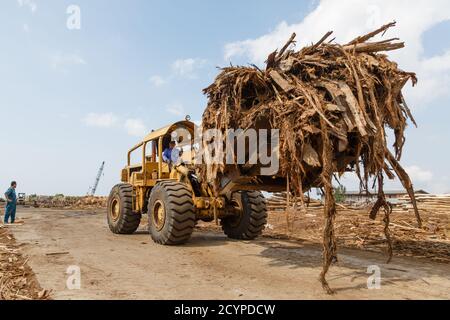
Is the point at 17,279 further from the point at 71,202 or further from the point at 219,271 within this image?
the point at 71,202

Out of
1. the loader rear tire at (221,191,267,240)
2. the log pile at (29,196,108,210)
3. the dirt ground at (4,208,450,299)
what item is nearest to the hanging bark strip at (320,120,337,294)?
the dirt ground at (4,208,450,299)

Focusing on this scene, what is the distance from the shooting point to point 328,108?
5.67m

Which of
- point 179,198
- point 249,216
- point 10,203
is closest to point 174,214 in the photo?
point 179,198

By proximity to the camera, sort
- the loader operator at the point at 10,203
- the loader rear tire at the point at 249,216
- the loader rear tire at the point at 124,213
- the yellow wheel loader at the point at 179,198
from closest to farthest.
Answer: the yellow wheel loader at the point at 179,198, the loader rear tire at the point at 249,216, the loader rear tire at the point at 124,213, the loader operator at the point at 10,203

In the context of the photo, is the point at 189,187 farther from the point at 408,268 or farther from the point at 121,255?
the point at 408,268

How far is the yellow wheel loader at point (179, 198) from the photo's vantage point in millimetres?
8638

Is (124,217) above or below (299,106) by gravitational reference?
below

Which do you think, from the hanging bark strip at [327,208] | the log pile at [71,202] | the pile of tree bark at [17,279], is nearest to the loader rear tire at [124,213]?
the pile of tree bark at [17,279]

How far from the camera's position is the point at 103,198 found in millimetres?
36875

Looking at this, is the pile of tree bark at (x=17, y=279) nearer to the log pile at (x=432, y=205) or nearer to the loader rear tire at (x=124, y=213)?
the loader rear tire at (x=124, y=213)

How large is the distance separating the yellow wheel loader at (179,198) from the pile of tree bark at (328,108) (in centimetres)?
159
